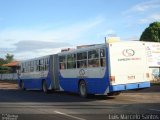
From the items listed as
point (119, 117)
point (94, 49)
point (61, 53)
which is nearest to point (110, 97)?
point (94, 49)

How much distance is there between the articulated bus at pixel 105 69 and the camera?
21.7 m

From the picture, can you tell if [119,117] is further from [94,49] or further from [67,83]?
[67,83]

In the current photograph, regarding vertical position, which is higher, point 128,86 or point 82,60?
point 82,60

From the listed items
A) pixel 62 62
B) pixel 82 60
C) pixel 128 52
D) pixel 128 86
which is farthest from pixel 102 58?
pixel 62 62

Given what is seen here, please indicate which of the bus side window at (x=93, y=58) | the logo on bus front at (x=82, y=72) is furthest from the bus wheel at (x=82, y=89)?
the bus side window at (x=93, y=58)

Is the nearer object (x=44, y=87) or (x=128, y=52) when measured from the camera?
(x=128, y=52)

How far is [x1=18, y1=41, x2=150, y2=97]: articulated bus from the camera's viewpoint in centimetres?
2169

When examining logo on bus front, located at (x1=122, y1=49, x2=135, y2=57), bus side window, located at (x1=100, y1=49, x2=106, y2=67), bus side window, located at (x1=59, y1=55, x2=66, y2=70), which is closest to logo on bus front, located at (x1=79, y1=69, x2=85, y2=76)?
bus side window, located at (x1=100, y1=49, x2=106, y2=67)

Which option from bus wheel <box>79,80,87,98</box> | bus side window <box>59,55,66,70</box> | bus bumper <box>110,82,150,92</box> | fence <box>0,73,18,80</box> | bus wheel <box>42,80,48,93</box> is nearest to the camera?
bus bumper <box>110,82,150,92</box>

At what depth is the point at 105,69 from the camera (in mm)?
21875

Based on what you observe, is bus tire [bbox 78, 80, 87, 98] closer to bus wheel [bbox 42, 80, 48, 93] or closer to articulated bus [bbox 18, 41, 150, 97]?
articulated bus [bbox 18, 41, 150, 97]

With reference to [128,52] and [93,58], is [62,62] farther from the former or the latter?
[128,52]

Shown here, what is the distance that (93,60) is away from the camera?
23.3 metres

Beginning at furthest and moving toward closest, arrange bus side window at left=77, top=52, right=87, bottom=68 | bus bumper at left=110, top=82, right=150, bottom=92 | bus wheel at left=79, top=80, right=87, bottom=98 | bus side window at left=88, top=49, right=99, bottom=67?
bus wheel at left=79, top=80, right=87, bottom=98
bus side window at left=77, top=52, right=87, bottom=68
bus side window at left=88, top=49, right=99, bottom=67
bus bumper at left=110, top=82, right=150, bottom=92
